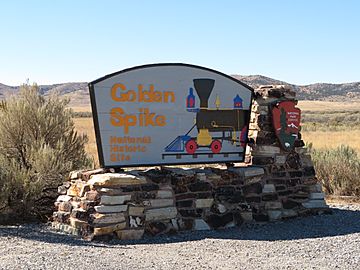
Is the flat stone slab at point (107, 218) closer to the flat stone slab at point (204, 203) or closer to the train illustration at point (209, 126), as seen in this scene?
the flat stone slab at point (204, 203)

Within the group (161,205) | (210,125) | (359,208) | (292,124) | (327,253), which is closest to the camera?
(327,253)

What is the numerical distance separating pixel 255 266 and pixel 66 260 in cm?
247

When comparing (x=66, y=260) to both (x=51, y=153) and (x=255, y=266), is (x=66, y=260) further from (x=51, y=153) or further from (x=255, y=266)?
(x=51, y=153)

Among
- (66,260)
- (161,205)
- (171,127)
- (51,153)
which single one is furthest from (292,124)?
(66,260)

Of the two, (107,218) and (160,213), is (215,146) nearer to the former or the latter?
(160,213)

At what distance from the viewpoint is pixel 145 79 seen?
10.5 metres

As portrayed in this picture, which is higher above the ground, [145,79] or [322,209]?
[145,79]

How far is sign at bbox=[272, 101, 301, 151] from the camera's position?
11.9m

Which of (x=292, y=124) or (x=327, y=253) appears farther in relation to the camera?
(x=292, y=124)

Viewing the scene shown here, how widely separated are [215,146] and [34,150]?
143 inches

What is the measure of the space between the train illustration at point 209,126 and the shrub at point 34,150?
2.65 meters

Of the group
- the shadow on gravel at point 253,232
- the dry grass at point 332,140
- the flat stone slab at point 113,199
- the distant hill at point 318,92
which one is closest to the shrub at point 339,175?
the shadow on gravel at point 253,232

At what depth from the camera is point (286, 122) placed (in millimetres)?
12062

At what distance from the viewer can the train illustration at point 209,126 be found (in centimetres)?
1102
